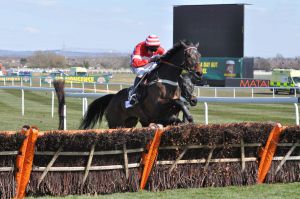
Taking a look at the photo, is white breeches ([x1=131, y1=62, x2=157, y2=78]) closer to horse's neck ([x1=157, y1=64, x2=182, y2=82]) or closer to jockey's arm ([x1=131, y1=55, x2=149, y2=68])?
jockey's arm ([x1=131, y1=55, x2=149, y2=68])

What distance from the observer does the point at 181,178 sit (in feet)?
A: 20.8

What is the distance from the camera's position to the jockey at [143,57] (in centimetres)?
888

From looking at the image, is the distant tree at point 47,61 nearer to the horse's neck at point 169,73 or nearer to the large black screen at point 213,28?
the large black screen at point 213,28

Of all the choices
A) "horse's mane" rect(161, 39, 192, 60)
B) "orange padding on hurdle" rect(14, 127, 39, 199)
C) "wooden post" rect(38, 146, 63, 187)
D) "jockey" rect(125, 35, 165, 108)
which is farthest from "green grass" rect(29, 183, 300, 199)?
"jockey" rect(125, 35, 165, 108)

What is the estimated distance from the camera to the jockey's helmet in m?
8.94

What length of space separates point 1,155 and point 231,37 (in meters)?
30.2

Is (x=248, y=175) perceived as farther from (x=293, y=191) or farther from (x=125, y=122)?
(x=125, y=122)

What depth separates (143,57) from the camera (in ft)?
30.1

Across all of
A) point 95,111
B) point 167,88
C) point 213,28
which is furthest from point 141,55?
point 213,28

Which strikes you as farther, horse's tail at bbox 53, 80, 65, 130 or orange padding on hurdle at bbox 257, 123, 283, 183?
horse's tail at bbox 53, 80, 65, 130

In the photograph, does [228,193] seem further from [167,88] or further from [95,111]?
[95,111]

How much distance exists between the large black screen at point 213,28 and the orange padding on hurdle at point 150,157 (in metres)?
28.8

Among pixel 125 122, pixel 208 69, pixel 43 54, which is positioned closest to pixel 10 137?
pixel 125 122

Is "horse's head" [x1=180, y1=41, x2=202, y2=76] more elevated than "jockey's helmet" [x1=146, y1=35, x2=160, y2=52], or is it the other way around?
"jockey's helmet" [x1=146, y1=35, x2=160, y2=52]
